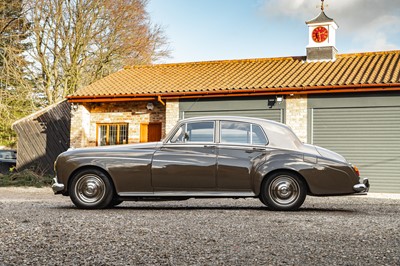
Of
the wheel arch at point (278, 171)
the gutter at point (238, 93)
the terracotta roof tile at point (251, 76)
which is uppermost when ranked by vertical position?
the terracotta roof tile at point (251, 76)

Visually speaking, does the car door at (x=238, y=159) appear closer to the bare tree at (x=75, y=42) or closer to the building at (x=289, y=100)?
the building at (x=289, y=100)

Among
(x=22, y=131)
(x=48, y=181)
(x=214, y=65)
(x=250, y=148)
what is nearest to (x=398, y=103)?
(x=214, y=65)

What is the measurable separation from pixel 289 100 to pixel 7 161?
12.4 metres

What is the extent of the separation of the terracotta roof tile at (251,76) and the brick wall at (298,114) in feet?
1.59

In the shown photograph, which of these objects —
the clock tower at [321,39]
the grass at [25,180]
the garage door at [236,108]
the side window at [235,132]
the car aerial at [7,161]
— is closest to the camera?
the side window at [235,132]

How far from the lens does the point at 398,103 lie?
55.5ft

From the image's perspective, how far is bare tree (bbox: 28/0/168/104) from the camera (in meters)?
26.3

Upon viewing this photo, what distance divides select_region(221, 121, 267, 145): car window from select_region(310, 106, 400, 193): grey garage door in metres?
9.05

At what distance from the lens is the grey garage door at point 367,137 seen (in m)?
17.0

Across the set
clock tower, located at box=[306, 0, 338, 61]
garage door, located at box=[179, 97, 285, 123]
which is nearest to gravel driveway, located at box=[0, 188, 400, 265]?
garage door, located at box=[179, 97, 285, 123]

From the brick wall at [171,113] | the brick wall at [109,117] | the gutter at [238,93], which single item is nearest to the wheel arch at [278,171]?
the gutter at [238,93]

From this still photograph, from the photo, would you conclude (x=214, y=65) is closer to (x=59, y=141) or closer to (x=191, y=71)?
(x=191, y=71)

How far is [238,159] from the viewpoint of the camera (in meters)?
8.90

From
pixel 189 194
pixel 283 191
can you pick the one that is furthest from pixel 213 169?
pixel 283 191
